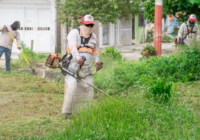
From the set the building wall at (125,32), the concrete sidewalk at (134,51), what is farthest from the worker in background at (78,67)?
the building wall at (125,32)

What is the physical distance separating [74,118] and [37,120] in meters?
1.05

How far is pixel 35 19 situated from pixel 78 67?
1043cm

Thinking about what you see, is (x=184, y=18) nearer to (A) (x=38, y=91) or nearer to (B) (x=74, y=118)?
(A) (x=38, y=91)

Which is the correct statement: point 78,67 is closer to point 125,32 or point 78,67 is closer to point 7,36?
point 7,36

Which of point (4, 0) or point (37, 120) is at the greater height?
point (4, 0)

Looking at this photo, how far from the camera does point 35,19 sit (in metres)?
15.5

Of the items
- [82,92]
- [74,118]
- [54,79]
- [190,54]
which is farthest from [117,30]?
[74,118]

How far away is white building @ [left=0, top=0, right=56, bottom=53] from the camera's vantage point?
15.3 metres

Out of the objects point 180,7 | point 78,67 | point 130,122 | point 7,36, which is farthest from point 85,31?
point 7,36

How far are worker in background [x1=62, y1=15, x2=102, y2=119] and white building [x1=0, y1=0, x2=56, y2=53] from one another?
9.57 metres

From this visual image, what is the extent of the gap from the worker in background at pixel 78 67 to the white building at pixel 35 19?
377 inches

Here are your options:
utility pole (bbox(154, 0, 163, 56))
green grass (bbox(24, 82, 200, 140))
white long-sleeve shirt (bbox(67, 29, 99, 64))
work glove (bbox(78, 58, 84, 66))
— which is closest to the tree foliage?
utility pole (bbox(154, 0, 163, 56))

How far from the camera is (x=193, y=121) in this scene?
447 cm

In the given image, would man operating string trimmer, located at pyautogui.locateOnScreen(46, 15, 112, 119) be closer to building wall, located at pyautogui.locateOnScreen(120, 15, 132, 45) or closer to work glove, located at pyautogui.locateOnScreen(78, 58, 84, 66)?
work glove, located at pyautogui.locateOnScreen(78, 58, 84, 66)
